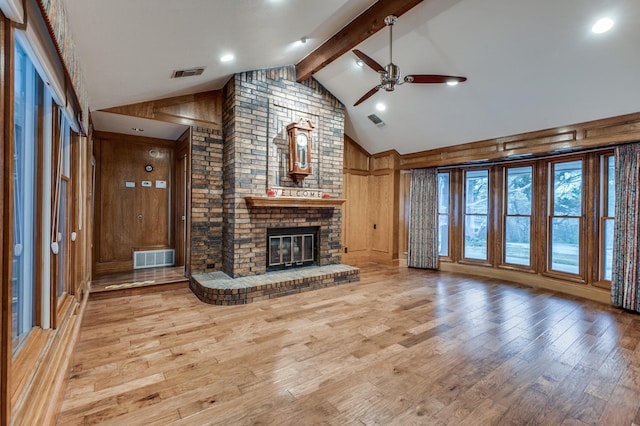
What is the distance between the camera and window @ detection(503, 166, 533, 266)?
17.9 feet

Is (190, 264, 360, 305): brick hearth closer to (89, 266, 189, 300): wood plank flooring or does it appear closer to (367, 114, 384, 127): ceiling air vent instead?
(89, 266, 189, 300): wood plank flooring

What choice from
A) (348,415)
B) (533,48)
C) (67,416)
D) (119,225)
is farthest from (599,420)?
(119,225)

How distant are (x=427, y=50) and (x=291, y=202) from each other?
9.18ft

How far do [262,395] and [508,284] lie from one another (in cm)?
494

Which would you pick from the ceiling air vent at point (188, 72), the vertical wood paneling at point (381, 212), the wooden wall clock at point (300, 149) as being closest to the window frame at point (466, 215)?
the vertical wood paneling at point (381, 212)

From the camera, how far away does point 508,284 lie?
210 inches

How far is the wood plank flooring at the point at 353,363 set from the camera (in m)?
1.97

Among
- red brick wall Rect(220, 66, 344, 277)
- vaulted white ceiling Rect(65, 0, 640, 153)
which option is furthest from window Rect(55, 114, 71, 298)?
→ red brick wall Rect(220, 66, 344, 277)

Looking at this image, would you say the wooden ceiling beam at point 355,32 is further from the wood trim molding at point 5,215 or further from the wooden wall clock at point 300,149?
the wood trim molding at point 5,215

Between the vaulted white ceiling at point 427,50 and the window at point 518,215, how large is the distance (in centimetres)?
108

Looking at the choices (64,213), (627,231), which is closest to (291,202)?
(64,213)

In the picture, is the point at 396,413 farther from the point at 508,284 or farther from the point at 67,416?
the point at 508,284

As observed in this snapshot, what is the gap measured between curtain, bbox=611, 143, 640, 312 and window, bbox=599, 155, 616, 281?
321mm

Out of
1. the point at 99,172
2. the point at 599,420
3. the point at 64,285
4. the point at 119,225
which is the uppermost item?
the point at 99,172
